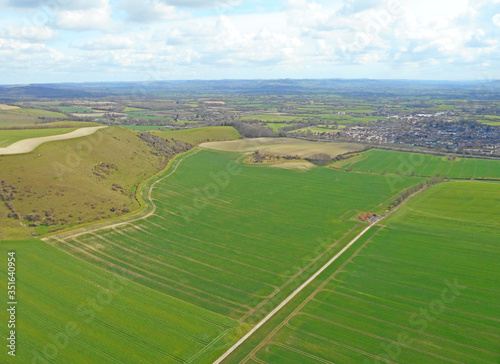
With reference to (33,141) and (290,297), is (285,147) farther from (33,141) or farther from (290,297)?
(290,297)

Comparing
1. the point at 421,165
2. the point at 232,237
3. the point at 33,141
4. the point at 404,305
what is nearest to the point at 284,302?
the point at 404,305

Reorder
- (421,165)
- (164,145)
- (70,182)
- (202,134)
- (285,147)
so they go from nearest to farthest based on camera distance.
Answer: (70,182), (421,165), (164,145), (285,147), (202,134)

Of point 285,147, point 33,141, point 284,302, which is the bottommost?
point 284,302

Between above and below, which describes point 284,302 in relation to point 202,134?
below

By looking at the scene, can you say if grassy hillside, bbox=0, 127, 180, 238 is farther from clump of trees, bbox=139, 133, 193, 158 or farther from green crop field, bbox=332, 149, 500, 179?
green crop field, bbox=332, 149, 500, 179

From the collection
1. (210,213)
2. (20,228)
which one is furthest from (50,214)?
(210,213)

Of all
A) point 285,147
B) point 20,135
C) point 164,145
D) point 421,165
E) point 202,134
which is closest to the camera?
point 20,135

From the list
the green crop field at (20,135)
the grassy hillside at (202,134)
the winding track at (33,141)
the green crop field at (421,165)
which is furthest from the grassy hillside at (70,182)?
the green crop field at (421,165)

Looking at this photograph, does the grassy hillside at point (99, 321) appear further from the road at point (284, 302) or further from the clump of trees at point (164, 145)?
the clump of trees at point (164, 145)
